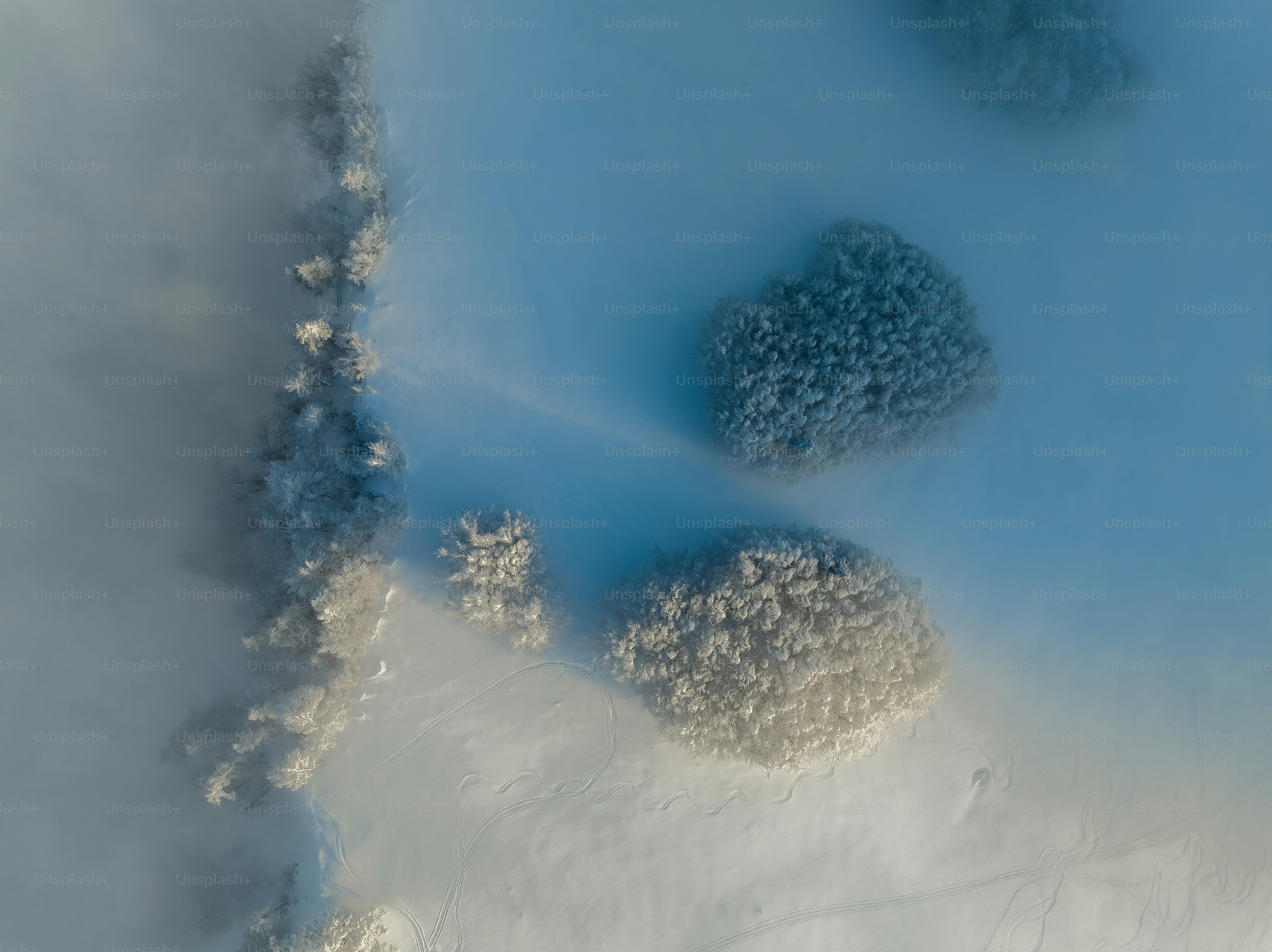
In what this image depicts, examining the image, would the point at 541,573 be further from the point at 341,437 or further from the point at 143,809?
the point at 143,809

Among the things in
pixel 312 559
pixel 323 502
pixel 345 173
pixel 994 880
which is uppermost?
pixel 345 173

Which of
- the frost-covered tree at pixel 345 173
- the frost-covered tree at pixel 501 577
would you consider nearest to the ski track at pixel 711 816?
the frost-covered tree at pixel 501 577

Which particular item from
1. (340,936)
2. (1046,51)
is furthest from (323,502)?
(1046,51)

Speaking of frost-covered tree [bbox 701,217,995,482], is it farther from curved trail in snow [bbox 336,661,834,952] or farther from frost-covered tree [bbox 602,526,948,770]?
curved trail in snow [bbox 336,661,834,952]

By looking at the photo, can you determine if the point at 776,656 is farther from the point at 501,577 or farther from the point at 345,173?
the point at 345,173

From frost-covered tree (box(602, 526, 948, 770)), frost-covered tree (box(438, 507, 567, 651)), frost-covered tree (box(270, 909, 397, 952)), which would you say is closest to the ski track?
frost-covered tree (box(270, 909, 397, 952))

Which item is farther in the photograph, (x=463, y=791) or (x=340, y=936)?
(x=463, y=791)
